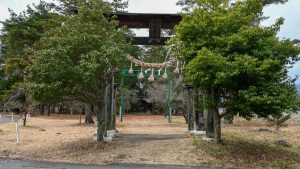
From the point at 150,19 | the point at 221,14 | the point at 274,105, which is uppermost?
the point at 150,19

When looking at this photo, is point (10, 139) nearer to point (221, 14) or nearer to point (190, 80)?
point (190, 80)

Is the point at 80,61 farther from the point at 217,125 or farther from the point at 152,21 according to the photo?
the point at 152,21

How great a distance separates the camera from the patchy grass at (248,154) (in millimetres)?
9188

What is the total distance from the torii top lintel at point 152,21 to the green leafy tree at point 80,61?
229 cm

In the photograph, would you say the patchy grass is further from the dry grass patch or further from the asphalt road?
the asphalt road

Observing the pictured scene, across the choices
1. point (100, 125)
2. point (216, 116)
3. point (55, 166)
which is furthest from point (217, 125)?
point (55, 166)

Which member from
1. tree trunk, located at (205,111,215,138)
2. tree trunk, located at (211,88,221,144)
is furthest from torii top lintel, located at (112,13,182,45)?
tree trunk, located at (211,88,221,144)

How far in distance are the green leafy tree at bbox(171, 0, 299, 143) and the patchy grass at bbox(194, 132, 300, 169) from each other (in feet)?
1.96

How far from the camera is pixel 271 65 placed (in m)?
9.20

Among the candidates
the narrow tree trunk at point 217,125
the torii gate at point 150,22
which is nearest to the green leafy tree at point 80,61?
the torii gate at point 150,22

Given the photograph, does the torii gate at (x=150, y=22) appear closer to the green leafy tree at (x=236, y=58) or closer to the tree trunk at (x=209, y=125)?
the green leafy tree at (x=236, y=58)

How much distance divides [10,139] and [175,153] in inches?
272

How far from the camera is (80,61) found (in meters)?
10.1

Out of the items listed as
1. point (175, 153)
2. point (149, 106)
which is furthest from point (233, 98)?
point (149, 106)
